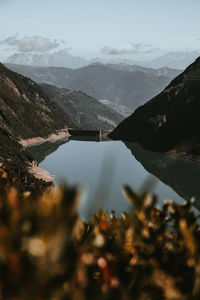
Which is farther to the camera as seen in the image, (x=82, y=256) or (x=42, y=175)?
(x=42, y=175)

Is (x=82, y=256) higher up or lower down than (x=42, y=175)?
higher up

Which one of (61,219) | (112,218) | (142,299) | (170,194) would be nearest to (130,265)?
(142,299)

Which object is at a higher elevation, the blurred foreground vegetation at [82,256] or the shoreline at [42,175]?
the blurred foreground vegetation at [82,256]

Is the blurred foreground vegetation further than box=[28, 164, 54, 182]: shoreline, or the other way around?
box=[28, 164, 54, 182]: shoreline

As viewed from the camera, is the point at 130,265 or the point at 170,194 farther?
the point at 170,194

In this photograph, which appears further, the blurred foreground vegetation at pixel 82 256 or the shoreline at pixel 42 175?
the shoreline at pixel 42 175

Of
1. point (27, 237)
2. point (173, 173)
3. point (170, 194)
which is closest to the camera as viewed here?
point (27, 237)

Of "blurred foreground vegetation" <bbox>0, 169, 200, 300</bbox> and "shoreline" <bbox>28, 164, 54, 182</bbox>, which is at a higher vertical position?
"blurred foreground vegetation" <bbox>0, 169, 200, 300</bbox>

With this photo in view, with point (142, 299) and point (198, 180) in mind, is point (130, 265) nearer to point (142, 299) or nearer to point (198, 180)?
point (142, 299)
